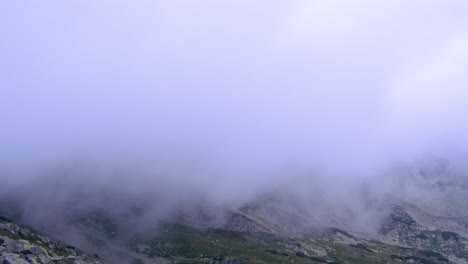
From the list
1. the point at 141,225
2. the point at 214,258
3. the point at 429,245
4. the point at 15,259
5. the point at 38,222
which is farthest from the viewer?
the point at 429,245

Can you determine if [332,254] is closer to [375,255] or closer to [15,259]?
[375,255]

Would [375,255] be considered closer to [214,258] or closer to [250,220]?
[250,220]

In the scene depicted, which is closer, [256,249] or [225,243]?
[256,249]

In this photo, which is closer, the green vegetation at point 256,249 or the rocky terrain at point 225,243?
the rocky terrain at point 225,243

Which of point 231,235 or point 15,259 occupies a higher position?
point 231,235

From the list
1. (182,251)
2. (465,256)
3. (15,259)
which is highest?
(465,256)

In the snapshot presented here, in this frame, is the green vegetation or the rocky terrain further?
the green vegetation

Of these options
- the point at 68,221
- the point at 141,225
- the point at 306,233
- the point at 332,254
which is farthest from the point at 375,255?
the point at 68,221

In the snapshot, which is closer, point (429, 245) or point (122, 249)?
point (122, 249)

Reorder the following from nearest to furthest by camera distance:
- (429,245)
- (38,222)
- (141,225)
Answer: (38,222), (141,225), (429,245)

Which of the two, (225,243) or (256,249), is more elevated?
(225,243)

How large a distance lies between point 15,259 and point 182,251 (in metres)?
91.4

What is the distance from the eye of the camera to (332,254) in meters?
167

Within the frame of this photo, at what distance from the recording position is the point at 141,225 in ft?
580
